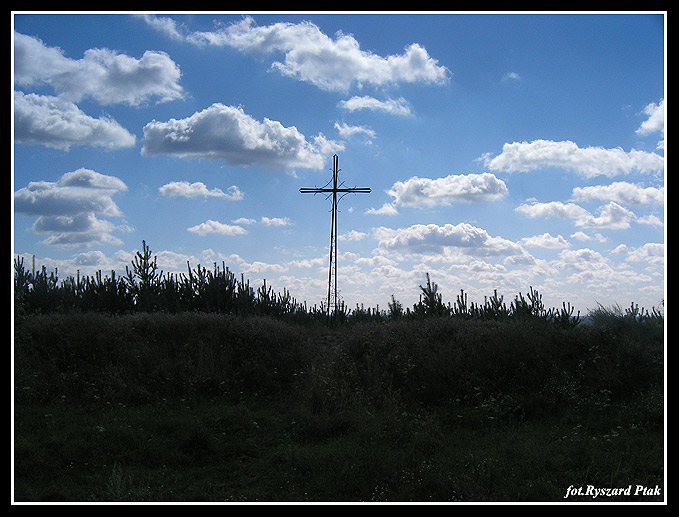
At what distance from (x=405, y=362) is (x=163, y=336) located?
6512 millimetres

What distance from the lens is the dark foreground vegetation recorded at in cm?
828

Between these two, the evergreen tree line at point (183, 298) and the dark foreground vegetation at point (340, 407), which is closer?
the dark foreground vegetation at point (340, 407)

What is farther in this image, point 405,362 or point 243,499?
point 405,362

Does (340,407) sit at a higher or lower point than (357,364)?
lower

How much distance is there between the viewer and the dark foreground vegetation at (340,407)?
8.28 m

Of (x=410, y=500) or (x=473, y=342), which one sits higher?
(x=473, y=342)

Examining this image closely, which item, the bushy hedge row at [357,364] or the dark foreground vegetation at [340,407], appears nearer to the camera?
the dark foreground vegetation at [340,407]

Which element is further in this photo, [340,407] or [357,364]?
[357,364]

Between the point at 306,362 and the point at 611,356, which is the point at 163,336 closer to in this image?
the point at 306,362

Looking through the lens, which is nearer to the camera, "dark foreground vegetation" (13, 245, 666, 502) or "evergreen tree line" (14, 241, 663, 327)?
"dark foreground vegetation" (13, 245, 666, 502)

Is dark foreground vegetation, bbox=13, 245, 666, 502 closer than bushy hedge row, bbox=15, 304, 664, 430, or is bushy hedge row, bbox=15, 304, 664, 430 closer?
dark foreground vegetation, bbox=13, 245, 666, 502

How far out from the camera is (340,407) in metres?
11.5
